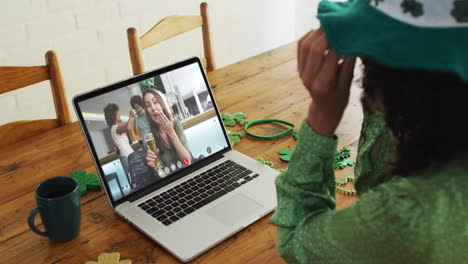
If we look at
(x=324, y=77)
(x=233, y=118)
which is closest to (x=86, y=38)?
(x=233, y=118)

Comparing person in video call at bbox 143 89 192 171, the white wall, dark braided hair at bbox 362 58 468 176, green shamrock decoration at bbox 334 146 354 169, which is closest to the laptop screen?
person in video call at bbox 143 89 192 171

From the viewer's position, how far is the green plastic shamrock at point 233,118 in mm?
1386

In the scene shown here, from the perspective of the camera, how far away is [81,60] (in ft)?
7.78

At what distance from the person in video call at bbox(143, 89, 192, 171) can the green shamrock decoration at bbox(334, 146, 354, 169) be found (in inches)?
14.3

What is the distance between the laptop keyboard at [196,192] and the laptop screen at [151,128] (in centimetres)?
5

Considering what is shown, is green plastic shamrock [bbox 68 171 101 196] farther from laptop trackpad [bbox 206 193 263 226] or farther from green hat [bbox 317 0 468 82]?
green hat [bbox 317 0 468 82]

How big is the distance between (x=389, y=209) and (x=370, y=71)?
0.56 feet

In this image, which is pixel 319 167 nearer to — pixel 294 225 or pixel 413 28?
pixel 294 225

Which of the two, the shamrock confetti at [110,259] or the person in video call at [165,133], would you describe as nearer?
the shamrock confetti at [110,259]

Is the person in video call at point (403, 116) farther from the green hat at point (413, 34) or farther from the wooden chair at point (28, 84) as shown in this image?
the wooden chair at point (28, 84)

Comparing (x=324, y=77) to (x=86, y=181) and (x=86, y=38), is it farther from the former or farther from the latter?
(x=86, y=38)

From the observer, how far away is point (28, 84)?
1.42m

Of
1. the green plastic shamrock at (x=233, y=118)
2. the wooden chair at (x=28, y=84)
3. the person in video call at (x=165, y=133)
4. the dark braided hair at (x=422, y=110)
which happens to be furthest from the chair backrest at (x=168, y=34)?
the dark braided hair at (x=422, y=110)

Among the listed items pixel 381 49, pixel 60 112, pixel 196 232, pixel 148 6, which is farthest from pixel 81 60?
pixel 381 49
